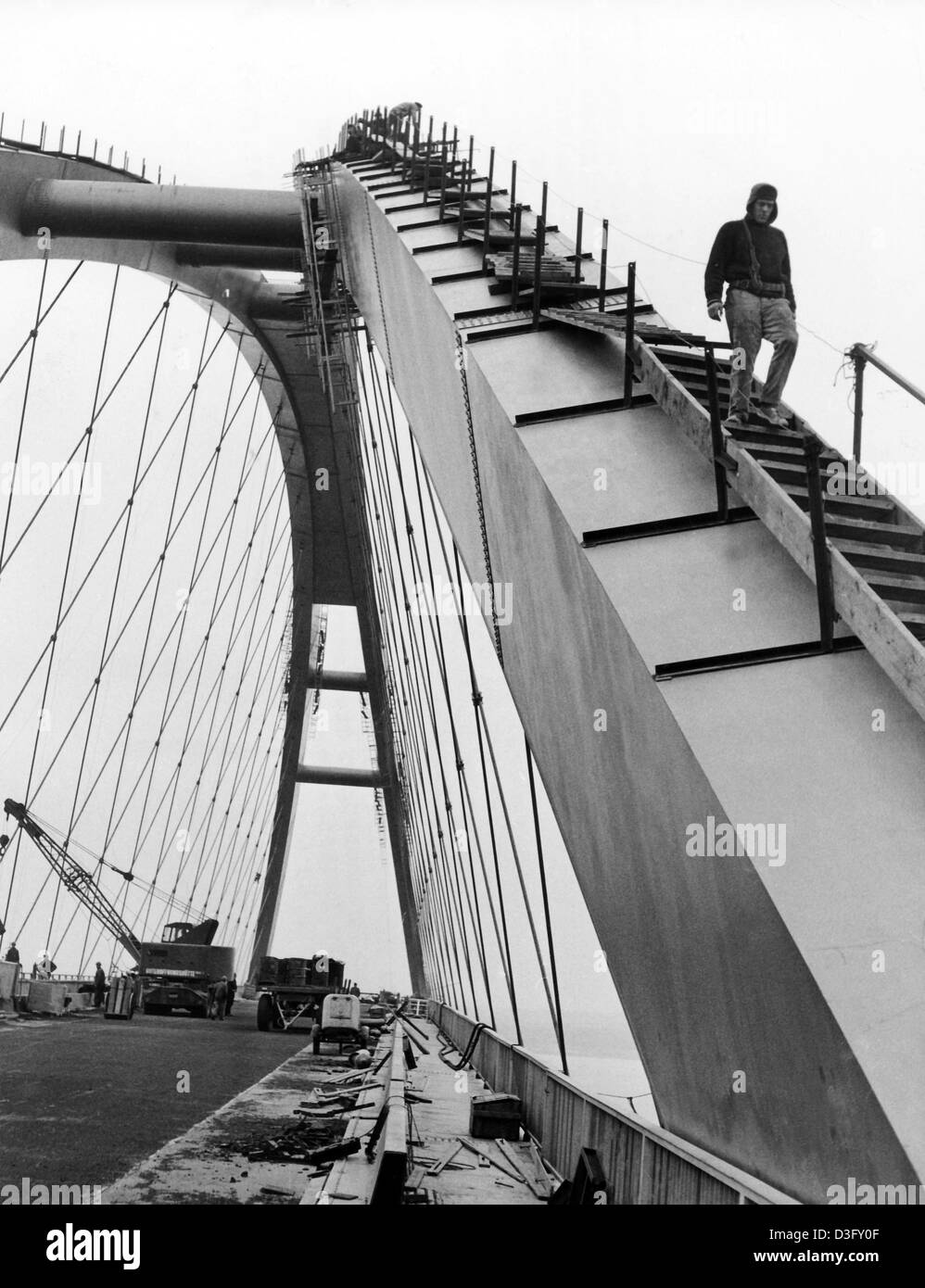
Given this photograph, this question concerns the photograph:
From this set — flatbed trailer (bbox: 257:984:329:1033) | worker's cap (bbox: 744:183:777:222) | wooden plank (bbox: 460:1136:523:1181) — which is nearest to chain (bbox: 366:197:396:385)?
worker's cap (bbox: 744:183:777:222)

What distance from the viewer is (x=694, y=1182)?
4051 mm

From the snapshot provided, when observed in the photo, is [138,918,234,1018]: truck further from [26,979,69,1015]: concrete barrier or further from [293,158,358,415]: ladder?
[293,158,358,415]: ladder

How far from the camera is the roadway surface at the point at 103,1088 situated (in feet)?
23.3

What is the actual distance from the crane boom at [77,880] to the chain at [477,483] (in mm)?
33145

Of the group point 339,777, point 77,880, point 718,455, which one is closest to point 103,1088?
point 718,455

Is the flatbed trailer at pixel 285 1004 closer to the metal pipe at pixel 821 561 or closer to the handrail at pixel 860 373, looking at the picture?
the handrail at pixel 860 373

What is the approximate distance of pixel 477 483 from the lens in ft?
26.4

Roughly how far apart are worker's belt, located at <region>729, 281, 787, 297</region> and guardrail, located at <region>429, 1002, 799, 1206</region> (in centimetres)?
378

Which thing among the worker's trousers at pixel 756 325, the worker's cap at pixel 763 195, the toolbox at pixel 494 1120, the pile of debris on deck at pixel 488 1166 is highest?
the worker's cap at pixel 763 195

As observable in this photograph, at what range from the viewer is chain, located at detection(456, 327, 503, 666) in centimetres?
774

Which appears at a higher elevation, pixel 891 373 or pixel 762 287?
pixel 762 287

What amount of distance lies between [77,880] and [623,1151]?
3688 cm

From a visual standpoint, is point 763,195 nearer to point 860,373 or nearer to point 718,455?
point 860,373

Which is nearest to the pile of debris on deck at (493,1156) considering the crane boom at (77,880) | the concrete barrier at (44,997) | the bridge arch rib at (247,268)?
the bridge arch rib at (247,268)
